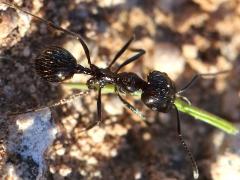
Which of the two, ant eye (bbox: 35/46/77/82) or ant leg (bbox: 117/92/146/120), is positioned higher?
ant eye (bbox: 35/46/77/82)

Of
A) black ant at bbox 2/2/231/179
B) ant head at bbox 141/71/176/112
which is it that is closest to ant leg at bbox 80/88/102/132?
black ant at bbox 2/2/231/179

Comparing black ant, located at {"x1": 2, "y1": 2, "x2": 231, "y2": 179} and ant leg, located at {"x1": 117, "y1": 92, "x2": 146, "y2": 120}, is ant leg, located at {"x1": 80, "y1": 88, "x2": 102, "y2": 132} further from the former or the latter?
ant leg, located at {"x1": 117, "y1": 92, "x2": 146, "y2": 120}

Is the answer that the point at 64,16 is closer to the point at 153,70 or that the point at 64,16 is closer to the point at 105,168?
the point at 153,70

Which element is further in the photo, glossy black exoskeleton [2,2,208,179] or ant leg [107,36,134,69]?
ant leg [107,36,134,69]

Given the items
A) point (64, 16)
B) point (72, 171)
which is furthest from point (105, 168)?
point (64, 16)

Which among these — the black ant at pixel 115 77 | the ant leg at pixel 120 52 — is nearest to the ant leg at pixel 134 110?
the black ant at pixel 115 77

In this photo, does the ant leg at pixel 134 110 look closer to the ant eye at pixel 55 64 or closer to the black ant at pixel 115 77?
the black ant at pixel 115 77
